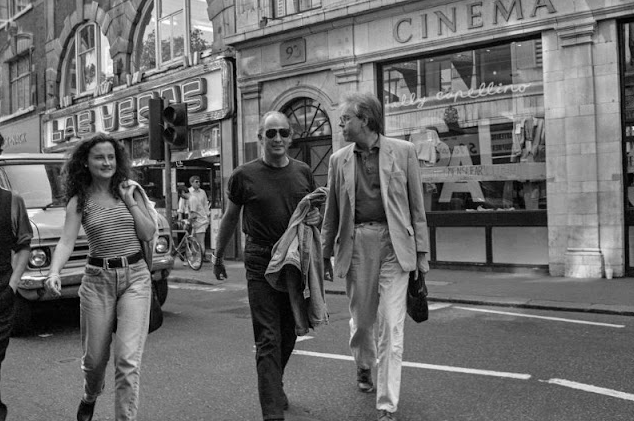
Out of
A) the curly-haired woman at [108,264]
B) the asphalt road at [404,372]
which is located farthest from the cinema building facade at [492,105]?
the curly-haired woman at [108,264]

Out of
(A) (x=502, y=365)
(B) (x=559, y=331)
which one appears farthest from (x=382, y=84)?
(A) (x=502, y=365)

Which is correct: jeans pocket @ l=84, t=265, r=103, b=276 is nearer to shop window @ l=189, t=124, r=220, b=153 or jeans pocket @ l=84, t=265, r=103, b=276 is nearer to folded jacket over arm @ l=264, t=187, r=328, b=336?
folded jacket over arm @ l=264, t=187, r=328, b=336

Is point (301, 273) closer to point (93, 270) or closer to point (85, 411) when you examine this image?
point (93, 270)

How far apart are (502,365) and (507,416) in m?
1.30

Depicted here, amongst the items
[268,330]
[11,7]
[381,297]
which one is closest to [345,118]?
[381,297]

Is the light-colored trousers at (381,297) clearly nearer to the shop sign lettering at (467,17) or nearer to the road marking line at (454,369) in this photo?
the road marking line at (454,369)

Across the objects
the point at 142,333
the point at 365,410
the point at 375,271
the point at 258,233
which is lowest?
the point at 365,410

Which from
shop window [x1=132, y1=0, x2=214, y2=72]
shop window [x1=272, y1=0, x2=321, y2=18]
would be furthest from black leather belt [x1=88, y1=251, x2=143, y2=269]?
shop window [x1=132, y1=0, x2=214, y2=72]

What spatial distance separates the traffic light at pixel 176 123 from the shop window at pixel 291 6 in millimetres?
4403

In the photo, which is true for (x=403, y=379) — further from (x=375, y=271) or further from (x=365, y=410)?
(x=375, y=271)

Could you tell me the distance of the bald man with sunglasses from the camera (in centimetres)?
397

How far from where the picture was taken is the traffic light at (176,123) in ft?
38.1

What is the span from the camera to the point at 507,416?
4.12 meters

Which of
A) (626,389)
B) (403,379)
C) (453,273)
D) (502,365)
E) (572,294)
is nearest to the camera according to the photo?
(626,389)
